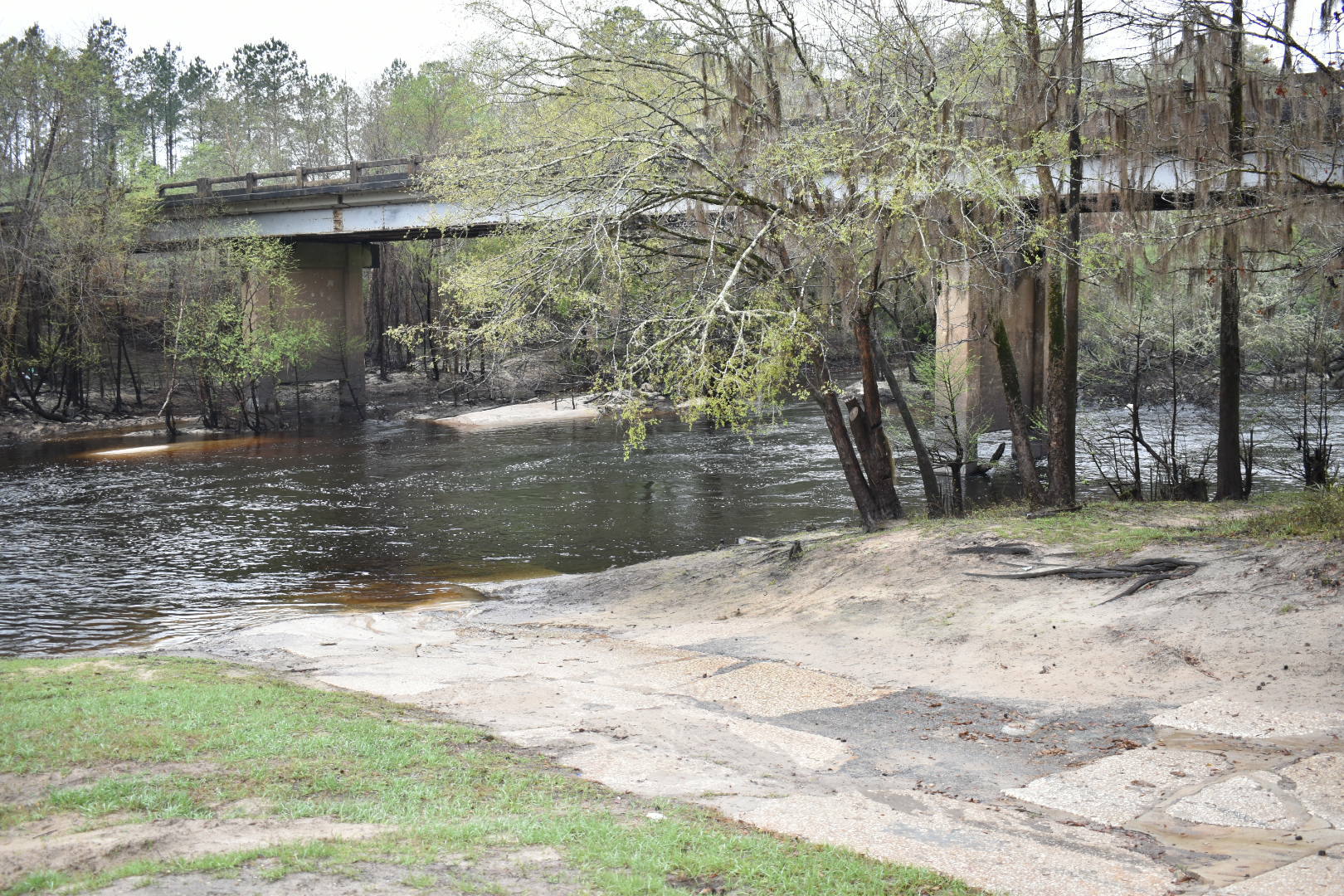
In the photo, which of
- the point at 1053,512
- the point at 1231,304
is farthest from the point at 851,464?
the point at 1231,304

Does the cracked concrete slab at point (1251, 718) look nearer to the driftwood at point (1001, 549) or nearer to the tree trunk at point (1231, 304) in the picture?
the driftwood at point (1001, 549)

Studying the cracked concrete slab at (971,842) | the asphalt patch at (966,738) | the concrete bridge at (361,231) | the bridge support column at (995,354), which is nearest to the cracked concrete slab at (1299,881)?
the cracked concrete slab at (971,842)

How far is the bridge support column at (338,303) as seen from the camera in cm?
4878

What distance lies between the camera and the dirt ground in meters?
6.07

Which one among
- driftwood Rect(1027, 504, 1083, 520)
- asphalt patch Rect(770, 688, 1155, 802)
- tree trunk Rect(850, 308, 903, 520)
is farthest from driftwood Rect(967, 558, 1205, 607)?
tree trunk Rect(850, 308, 903, 520)

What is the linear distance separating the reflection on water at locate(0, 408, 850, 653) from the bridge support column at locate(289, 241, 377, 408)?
1329cm

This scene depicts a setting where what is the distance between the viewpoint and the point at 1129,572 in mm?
11727

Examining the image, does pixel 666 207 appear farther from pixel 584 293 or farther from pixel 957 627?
pixel 957 627

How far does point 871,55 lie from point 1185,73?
405 cm

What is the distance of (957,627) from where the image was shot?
1146 centimetres

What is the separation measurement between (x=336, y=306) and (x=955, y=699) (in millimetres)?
45440

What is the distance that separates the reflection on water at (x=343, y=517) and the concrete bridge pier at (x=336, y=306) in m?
13.1

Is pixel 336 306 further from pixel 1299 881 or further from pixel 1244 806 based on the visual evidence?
pixel 1299 881

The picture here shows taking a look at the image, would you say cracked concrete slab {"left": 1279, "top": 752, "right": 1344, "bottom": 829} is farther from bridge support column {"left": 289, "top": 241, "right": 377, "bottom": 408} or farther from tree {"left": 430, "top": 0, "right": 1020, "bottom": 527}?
bridge support column {"left": 289, "top": 241, "right": 377, "bottom": 408}
